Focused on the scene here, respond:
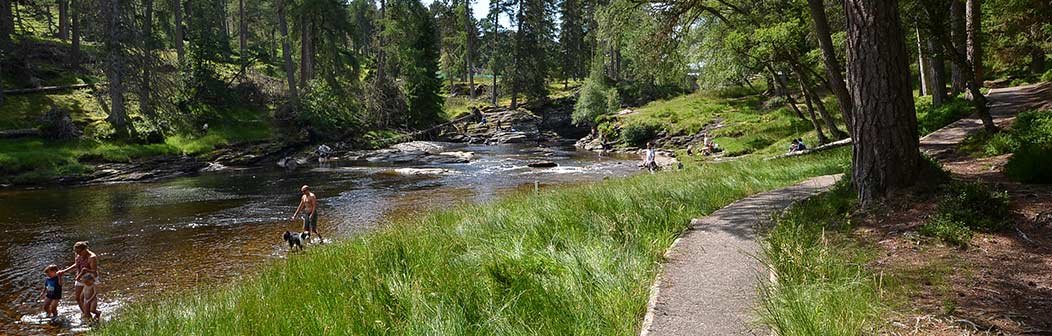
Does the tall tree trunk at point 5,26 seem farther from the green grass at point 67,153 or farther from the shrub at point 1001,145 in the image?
the shrub at point 1001,145

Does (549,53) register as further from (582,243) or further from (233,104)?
(582,243)

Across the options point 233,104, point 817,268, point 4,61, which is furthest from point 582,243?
point 4,61

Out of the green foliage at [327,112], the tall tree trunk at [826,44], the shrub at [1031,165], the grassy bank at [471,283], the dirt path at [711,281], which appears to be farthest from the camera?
the green foliage at [327,112]

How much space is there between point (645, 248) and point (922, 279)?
8.84 feet

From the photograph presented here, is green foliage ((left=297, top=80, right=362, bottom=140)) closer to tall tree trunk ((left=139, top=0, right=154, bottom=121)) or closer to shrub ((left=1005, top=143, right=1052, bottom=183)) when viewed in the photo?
tall tree trunk ((left=139, top=0, right=154, bottom=121))

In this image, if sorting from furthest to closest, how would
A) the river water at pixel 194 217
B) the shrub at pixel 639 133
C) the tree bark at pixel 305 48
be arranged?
1. the tree bark at pixel 305 48
2. the shrub at pixel 639 133
3. the river water at pixel 194 217

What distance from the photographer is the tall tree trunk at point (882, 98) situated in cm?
712

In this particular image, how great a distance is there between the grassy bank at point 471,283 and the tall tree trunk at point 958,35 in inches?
295

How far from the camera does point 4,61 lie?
107ft

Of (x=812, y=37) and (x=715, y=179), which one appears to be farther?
(x=812, y=37)

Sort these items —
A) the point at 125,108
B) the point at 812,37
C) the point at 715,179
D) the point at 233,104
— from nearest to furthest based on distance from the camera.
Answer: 1. the point at 715,179
2. the point at 812,37
3. the point at 125,108
4. the point at 233,104

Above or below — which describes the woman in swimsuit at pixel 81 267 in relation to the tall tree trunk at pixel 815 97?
below

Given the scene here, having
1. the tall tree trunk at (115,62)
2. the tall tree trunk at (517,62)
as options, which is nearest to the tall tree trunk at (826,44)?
the tall tree trunk at (115,62)

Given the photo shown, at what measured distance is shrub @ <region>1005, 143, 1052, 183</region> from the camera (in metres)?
7.36
